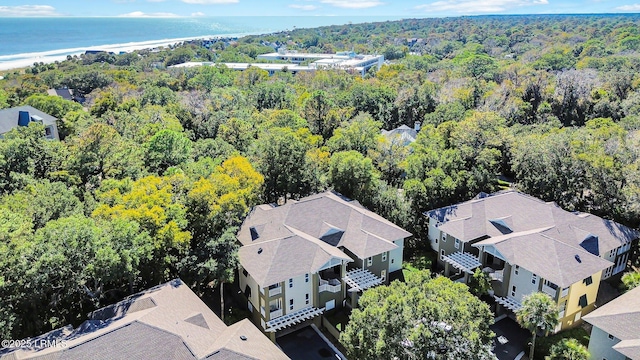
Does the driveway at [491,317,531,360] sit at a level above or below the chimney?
below

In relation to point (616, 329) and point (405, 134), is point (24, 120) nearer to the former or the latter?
point (405, 134)

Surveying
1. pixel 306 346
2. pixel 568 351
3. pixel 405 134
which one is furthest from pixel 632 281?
pixel 405 134

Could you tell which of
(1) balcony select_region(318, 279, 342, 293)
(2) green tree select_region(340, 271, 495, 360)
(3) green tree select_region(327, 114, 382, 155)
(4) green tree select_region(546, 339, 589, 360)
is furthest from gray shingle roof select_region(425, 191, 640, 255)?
(2) green tree select_region(340, 271, 495, 360)

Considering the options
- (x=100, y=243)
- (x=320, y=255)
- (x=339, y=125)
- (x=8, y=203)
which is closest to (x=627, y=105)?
(x=339, y=125)

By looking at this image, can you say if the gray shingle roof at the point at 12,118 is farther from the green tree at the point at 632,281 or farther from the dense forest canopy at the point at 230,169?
the green tree at the point at 632,281

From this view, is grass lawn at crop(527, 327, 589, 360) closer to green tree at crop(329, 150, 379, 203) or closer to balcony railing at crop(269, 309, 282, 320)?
balcony railing at crop(269, 309, 282, 320)

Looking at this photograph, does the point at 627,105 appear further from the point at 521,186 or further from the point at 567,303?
the point at 567,303
